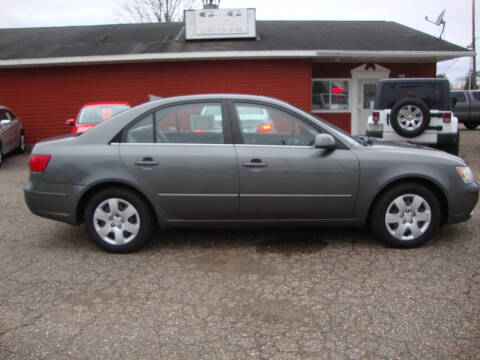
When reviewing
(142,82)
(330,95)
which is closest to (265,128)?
(142,82)

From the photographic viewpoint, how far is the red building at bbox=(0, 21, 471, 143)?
13.7 m

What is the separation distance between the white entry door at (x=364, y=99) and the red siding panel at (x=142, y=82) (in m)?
2.43

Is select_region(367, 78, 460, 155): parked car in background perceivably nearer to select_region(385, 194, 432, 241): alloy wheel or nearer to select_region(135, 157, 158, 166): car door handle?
select_region(385, 194, 432, 241): alloy wheel

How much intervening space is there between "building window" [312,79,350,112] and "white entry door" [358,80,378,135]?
487 mm

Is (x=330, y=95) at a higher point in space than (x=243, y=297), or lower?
higher

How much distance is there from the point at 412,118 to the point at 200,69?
7.50 meters

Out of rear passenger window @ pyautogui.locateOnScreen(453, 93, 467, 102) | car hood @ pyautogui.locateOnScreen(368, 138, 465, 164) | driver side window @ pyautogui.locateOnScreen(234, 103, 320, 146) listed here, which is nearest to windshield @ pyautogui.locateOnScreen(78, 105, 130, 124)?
driver side window @ pyautogui.locateOnScreen(234, 103, 320, 146)

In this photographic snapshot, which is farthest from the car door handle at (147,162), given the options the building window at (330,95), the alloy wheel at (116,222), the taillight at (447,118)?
the building window at (330,95)

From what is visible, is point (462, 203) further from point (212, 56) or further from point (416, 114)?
point (212, 56)

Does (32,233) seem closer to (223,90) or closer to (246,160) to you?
(246,160)

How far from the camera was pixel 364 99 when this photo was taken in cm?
1580

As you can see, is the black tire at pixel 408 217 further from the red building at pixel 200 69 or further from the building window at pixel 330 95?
the building window at pixel 330 95

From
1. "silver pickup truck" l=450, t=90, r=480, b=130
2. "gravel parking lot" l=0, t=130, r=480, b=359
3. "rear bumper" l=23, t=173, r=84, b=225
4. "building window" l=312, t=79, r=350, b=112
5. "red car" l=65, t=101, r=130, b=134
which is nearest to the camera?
"gravel parking lot" l=0, t=130, r=480, b=359

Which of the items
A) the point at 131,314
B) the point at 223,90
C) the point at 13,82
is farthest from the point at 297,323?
the point at 13,82
